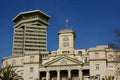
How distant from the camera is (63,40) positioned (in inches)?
4756

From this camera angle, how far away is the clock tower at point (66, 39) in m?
119

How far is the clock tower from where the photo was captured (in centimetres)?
11938

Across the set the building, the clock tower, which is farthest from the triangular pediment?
the clock tower

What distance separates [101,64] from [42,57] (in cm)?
2255

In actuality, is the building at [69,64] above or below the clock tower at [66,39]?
below

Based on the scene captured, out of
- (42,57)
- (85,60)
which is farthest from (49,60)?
(85,60)

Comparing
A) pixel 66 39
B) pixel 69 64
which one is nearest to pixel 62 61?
pixel 69 64

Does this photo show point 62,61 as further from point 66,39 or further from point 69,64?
point 66,39

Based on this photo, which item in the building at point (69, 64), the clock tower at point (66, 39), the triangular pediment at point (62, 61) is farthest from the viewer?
the clock tower at point (66, 39)

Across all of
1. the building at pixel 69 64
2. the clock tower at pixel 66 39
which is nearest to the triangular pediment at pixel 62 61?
the building at pixel 69 64

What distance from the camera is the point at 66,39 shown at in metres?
121

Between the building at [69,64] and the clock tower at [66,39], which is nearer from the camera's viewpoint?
the building at [69,64]

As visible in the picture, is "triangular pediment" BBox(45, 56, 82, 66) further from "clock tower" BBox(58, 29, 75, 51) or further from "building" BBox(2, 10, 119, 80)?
"clock tower" BBox(58, 29, 75, 51)

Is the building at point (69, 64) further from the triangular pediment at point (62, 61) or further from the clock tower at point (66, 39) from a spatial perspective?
the clock tower at point (66, 39)
